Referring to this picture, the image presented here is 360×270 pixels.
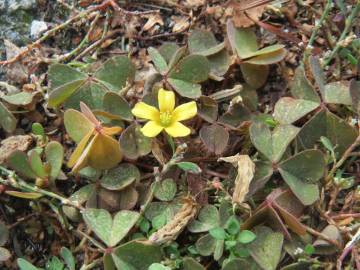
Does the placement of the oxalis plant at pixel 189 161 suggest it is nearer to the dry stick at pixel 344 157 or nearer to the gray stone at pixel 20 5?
the dry stick at pixel 344 157

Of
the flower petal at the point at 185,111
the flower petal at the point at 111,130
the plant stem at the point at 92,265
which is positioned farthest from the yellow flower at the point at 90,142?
the plant stem at the point at 92,265

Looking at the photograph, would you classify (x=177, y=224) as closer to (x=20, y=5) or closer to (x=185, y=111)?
(x=185, y=111)

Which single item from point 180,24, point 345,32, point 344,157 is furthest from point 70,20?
point 344,157

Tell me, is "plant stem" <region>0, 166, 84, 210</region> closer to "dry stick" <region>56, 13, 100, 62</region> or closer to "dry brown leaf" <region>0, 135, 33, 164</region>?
"dry brown leaf" <region>0, 135, 33, 164</region>

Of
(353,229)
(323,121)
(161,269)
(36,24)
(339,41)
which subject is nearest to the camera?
(161,269)

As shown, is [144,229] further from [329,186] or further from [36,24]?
[36,24]

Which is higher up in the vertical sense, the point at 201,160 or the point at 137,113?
the point at 137,113

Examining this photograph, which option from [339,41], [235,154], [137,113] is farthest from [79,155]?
[339,41]
